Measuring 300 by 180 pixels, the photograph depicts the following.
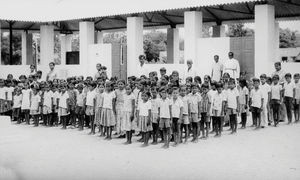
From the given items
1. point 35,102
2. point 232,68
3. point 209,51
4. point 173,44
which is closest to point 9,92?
point 35,102

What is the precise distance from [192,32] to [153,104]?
7.21 metres

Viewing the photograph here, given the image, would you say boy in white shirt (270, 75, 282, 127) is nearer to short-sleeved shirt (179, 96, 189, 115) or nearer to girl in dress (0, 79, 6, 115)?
short-sleeved shirt (179, 96, 189, 115)

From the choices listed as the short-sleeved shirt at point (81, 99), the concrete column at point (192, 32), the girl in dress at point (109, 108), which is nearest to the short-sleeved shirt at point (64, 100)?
the short-sleeved shirt at point (81, 99)

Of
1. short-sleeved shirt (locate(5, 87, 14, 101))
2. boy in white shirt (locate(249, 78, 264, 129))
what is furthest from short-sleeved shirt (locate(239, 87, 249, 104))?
short-sleeved shirt (locate(5, 87, 14, 101))

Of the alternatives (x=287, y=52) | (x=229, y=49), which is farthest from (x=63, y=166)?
(x=287, y=52)

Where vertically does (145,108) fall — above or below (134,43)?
below

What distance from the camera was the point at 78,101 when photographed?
35.6 ft

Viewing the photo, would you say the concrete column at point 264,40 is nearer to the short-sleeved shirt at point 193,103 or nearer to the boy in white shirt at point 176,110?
the short-sleeved shirt at point 193,103

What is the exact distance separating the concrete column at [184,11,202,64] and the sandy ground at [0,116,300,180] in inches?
236

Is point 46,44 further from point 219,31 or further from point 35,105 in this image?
point 35,105

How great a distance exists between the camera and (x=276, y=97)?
1109 centimetres

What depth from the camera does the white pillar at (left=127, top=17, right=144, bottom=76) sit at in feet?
55.2

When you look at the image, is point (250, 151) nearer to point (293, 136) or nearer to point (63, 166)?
point (293, 136)

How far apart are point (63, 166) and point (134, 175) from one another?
124 cm
